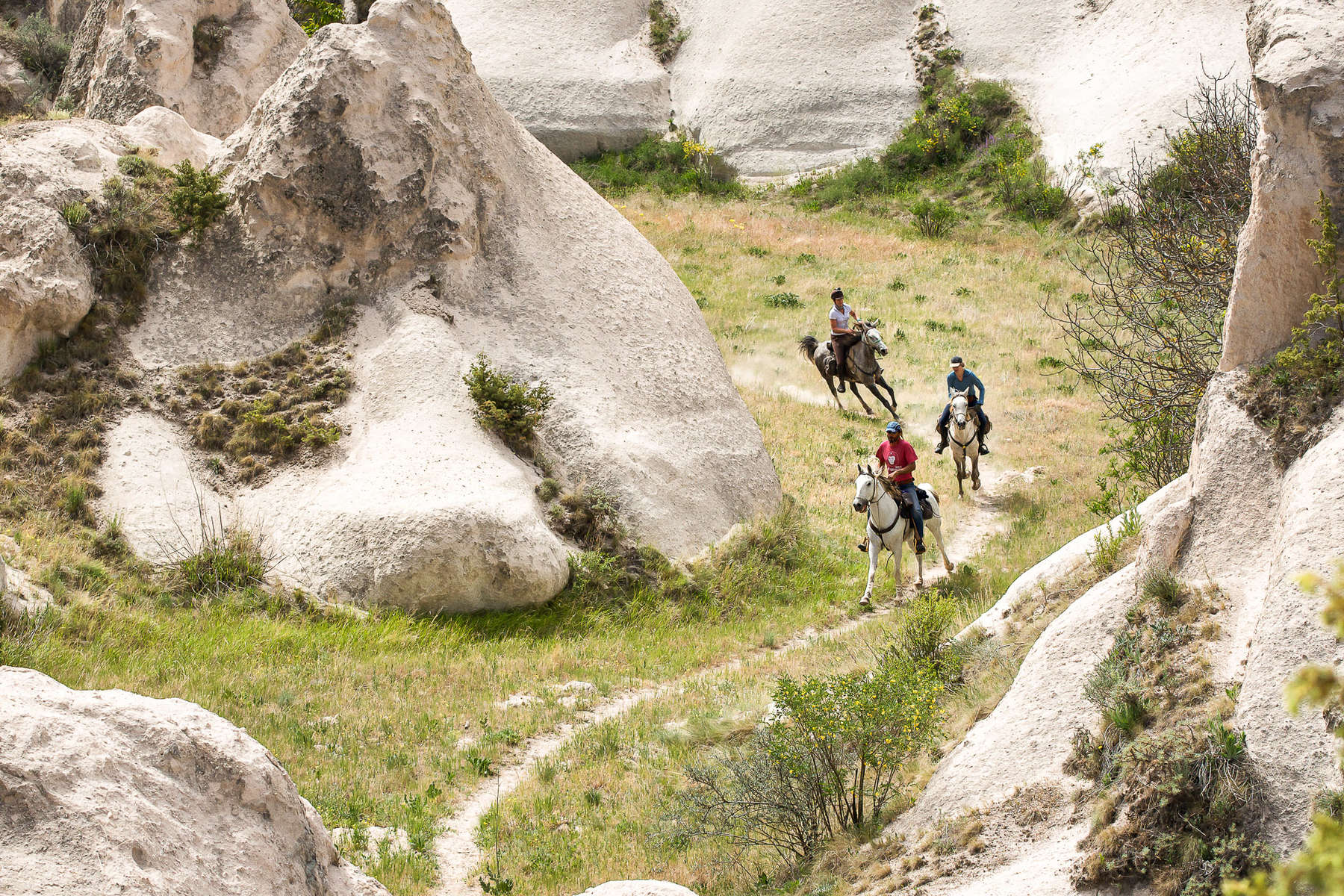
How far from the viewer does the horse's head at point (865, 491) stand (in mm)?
15242

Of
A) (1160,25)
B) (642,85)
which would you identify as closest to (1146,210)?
(1160,25)

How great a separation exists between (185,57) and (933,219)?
2622 centimetres

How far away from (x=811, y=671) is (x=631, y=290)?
8.69m

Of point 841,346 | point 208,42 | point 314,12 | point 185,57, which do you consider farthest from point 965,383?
point 314,12

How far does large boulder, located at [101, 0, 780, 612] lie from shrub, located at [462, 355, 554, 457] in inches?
8.5

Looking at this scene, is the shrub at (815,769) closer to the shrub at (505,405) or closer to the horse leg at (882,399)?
the shrub at (505,405)

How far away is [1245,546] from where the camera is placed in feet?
26.8

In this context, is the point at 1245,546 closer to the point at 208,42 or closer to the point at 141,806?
the point at 141,806

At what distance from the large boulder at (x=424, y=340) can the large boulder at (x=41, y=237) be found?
114cm

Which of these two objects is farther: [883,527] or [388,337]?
[388,337]

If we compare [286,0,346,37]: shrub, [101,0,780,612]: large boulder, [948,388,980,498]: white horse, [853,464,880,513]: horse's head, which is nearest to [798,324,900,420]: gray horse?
[948,388,980,498]: white horse

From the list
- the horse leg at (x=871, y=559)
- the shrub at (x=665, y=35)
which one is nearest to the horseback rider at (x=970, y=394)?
the horse leg at (x=871, y=559)

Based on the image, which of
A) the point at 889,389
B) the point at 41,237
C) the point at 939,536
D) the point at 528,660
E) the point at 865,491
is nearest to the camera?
the point at 528,660

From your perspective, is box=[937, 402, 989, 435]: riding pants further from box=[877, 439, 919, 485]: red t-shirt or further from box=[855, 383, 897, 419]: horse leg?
box=[877, 439, 919, 485]: red t-shirt
